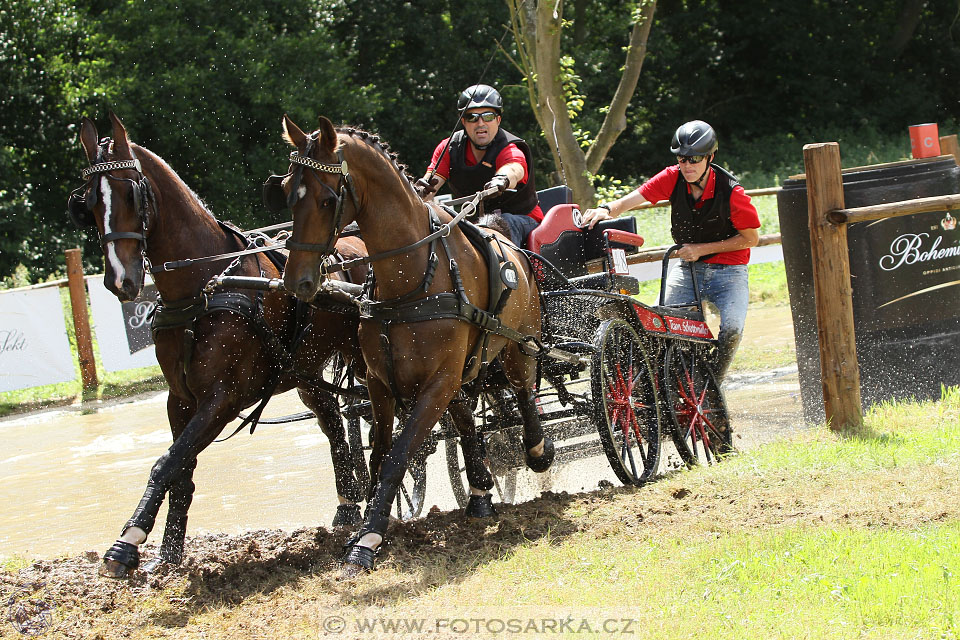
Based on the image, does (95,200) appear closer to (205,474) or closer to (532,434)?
(532,434)

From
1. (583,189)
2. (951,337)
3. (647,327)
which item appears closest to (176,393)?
(647,327)

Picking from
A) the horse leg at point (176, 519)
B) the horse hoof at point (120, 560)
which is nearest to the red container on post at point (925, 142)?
the horse leg at point (176, 519)

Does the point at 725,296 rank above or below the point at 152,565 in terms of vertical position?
above

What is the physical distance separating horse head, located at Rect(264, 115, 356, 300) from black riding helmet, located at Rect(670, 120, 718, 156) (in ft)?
8.98

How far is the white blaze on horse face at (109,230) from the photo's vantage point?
472 centimetres

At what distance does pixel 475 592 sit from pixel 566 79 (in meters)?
8.03

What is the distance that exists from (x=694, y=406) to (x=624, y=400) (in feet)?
2.53

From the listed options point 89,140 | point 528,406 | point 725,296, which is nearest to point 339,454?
point 528,406

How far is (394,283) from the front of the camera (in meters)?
4.93

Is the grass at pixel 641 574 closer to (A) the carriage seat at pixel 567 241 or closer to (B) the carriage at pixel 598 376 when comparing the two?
(B) the carriage at pixel 598 376

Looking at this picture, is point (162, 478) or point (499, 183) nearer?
point (162, 478)

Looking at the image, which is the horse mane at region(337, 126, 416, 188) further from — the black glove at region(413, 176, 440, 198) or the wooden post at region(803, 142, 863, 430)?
the wooden post at region(803, 142, 863, 430)

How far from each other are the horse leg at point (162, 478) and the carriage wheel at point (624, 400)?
6.88ft

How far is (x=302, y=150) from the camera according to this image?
14.8ft
